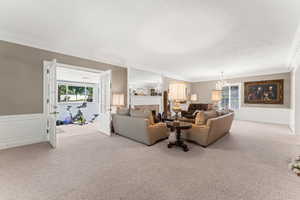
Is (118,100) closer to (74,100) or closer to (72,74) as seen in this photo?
(72,74)

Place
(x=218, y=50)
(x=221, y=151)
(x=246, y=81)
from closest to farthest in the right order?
(x=221, y=151)
(x=218, y=50)
(x=246, y=81)

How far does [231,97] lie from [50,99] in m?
8.71

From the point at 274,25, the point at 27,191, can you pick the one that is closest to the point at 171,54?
the point at 274,25

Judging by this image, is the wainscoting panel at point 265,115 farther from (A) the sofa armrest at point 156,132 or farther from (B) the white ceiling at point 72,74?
(B) the white ceiling at point 72,74

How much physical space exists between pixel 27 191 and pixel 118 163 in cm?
124

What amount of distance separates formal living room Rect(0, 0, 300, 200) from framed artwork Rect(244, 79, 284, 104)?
7.48 ft

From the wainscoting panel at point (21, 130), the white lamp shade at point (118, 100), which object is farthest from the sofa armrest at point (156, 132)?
Result: the wainscoting panel at point (21, 130)

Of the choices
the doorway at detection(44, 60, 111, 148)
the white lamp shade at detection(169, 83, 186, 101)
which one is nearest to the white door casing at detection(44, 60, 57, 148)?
the doorway at detection(44, 60, 111, 148)

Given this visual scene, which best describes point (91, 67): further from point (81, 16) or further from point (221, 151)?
point (221, 151)

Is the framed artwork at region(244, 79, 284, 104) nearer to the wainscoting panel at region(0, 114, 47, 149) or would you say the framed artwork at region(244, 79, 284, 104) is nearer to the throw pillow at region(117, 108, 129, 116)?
the throw pillow at region(117, 108, 129, 116)

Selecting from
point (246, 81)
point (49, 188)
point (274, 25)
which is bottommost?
point (49, 188)

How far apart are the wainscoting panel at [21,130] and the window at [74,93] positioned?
4.35 m

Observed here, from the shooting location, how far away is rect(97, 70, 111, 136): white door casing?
4223 millimetres

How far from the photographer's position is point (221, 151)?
2982 millimetres
